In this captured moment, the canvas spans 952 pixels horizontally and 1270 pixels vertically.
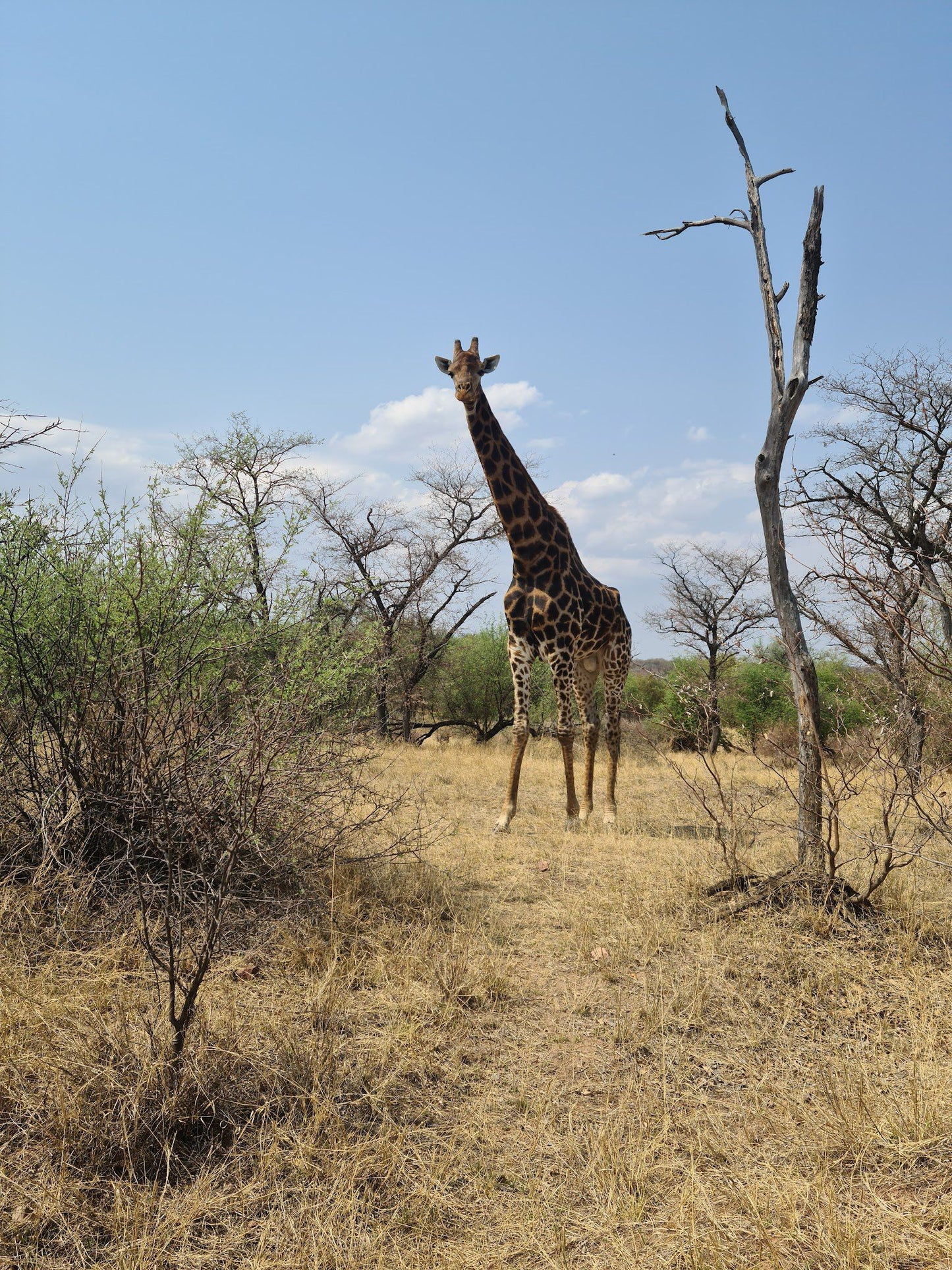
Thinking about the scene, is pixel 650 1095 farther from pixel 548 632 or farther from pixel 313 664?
pixel 548 632

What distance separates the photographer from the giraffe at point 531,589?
777 cm

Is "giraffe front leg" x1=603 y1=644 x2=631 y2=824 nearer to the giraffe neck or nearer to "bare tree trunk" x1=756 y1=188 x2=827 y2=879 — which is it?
the giraffe neck

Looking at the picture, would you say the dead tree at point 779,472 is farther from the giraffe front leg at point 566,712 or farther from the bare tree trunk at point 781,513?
the giraffe front leg at point 566,712

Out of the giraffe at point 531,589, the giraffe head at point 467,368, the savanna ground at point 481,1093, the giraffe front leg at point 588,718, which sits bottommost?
the savanna ground at point 481,1093

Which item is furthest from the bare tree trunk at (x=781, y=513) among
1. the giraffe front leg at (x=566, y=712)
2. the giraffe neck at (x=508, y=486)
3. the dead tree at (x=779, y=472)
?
the giraffe neck at (x=508, y=486)

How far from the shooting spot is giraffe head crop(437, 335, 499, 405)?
7.77 meters

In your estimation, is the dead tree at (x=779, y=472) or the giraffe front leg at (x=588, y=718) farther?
the giraffe front leg at (x=588, y=718)

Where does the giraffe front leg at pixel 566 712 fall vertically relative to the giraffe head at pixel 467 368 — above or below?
below

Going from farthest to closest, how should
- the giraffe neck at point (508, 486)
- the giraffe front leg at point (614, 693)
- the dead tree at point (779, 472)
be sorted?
the giraffe front leg at point (614, 693) → the giraffe neck at point (508, 486) → the dead tree at point (779, 472)

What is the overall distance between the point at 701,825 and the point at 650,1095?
5.20m

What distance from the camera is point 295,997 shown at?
3488mm

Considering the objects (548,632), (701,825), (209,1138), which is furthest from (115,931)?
(701,825)

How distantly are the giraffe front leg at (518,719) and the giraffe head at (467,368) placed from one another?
2.49 meters

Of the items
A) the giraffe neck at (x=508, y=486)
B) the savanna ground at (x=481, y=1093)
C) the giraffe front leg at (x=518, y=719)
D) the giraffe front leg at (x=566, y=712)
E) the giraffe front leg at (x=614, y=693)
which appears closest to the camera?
the savanna ground at (x=481, y=1093)
